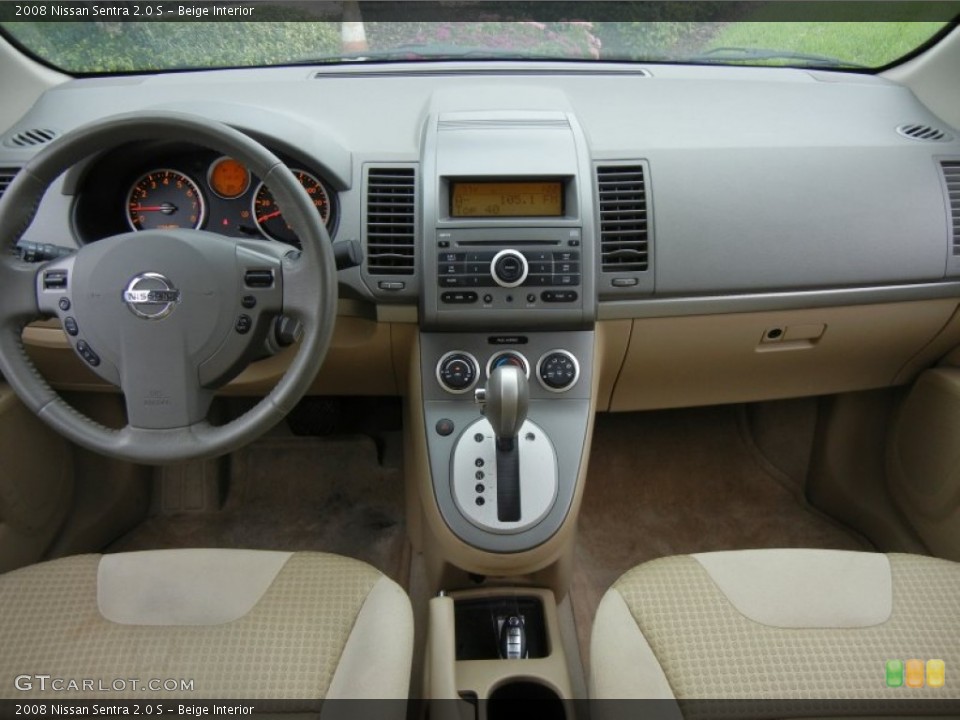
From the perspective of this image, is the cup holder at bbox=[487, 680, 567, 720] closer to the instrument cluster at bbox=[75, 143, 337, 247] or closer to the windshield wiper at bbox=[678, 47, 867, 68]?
the instrument cluster at bbox=[75, 143, 337, 247]

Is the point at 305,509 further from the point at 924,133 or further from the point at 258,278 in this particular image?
the point at 924,133

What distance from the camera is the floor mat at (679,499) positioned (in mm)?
1920

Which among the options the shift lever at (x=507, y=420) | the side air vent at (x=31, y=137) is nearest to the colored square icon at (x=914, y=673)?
the shift lever at (x=507, y=420)

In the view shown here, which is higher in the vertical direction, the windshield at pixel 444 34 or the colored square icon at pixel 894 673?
the windshield at pixel 444 34

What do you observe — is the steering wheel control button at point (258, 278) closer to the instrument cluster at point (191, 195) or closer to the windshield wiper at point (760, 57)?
the instrument cluster at point (191, 195)

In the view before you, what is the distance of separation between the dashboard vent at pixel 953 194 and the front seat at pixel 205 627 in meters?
1.32

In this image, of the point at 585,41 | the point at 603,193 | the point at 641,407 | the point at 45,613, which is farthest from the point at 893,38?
the point at 45,613

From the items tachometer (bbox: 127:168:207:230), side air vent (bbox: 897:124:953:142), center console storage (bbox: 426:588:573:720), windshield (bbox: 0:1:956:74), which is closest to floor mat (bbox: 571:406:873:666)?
center console storage (bbox: 426:588:573:720)

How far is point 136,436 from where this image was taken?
106cm

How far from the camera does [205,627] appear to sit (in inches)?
42.4

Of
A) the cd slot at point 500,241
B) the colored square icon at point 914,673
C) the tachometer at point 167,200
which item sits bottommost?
the colored square icon at point 914,673

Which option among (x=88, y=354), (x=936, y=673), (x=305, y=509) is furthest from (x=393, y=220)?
(x=936, y=673)

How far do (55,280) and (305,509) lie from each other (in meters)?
1.11

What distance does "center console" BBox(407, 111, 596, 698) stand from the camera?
1.31 meters
